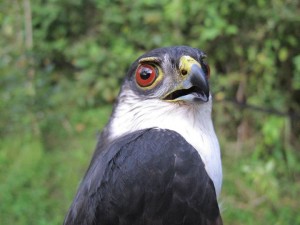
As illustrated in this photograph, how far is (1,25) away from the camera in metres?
6.36

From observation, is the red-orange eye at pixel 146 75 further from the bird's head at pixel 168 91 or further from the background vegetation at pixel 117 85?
the background vegetation at pixel 117 85

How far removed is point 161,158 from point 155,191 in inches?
5.8

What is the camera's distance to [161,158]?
189cm

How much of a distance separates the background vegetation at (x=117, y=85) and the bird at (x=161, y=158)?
86.7 inches

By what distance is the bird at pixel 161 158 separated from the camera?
186cm

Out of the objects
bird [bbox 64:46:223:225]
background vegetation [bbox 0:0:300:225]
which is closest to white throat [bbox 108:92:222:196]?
bird [bbox 64:46:223:225]

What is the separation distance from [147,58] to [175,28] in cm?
346

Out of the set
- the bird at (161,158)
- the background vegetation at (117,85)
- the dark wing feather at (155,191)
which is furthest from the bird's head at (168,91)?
the background vegetation at (117,85)

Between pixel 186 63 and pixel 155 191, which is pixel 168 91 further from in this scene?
pixel 155 191

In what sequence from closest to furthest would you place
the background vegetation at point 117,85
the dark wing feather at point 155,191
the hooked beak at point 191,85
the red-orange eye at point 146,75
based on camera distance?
the dark wing feather at point 155,191 < the hooked beak at point 191,85 < the red-orange eye at point 146,75 < the background vegetation at point 117,85

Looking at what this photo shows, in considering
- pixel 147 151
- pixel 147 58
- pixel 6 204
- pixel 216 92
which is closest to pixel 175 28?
pixel 216 92

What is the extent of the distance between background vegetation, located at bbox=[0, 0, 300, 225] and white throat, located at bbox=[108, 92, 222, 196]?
2180 mm

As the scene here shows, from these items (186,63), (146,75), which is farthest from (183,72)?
(146,75)

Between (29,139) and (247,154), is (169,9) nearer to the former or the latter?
(247,154)
